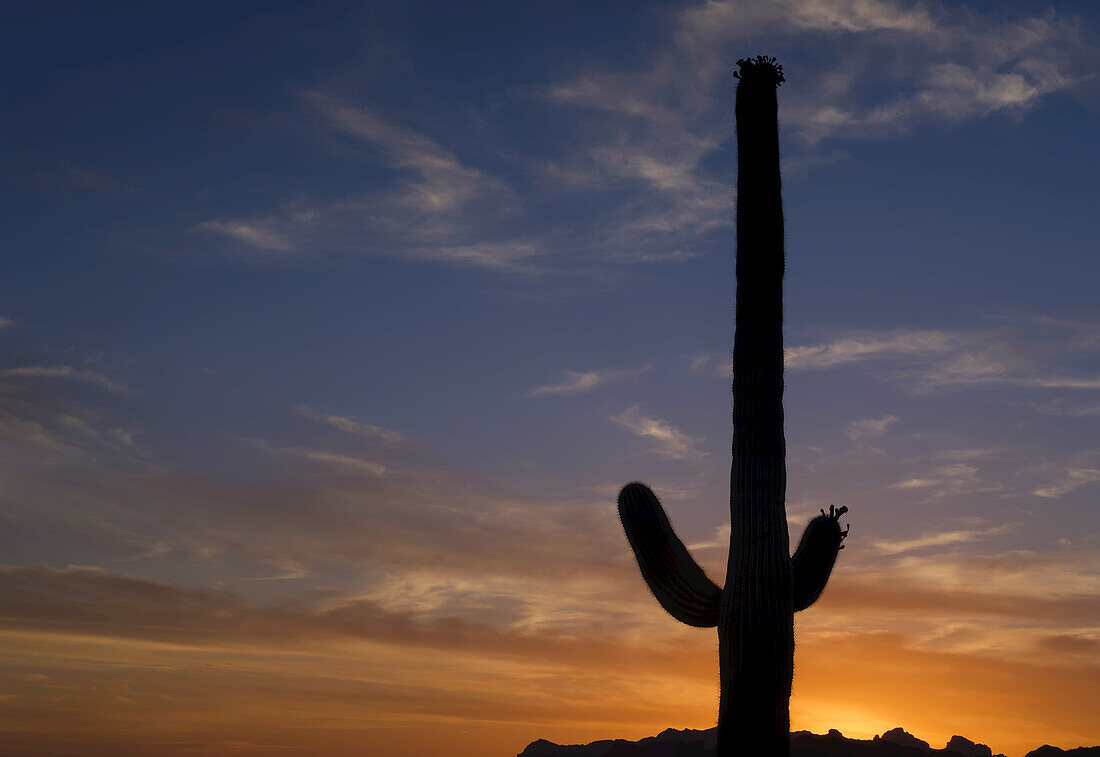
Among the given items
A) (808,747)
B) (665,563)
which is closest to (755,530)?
(665,563)

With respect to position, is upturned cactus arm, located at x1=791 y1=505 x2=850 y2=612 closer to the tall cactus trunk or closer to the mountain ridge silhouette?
the tall cactus trunk

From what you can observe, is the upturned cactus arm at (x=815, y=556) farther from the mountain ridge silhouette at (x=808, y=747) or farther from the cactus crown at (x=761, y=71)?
the mountain ridge silhouette at (x=808, y=747)

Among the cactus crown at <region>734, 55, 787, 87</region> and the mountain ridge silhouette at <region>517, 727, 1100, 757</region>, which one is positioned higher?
the cactus crown at <region>734, 55, 787, 87</region>

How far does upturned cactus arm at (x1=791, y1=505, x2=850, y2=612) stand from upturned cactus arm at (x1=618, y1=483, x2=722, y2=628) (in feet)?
3.31

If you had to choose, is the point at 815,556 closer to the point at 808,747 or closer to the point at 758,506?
the point at 758,506

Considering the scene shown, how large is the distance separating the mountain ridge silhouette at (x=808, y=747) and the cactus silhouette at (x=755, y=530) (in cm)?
4585

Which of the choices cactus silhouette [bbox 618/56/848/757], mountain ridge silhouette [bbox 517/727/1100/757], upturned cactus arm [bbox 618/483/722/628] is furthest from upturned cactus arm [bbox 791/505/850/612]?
mountain ridge silhouette [bbox 517/727/1100/757]

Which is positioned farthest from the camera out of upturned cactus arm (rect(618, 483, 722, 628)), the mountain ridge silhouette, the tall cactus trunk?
the mountain ridge silhouette

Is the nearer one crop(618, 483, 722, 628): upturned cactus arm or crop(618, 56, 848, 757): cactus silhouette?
crop(618, 56, 848, 757): cactus silhouette

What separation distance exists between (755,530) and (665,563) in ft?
4.28

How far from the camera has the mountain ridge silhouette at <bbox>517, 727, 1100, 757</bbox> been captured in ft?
192

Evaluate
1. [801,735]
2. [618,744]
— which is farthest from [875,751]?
[618,744]

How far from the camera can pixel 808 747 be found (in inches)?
2303

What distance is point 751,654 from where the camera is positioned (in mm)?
11734
